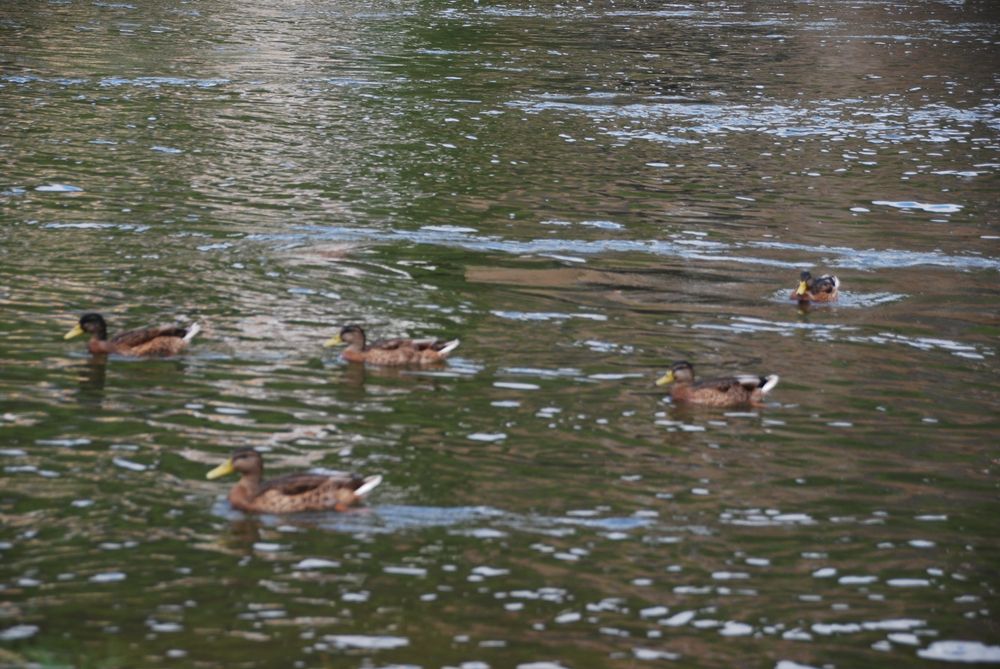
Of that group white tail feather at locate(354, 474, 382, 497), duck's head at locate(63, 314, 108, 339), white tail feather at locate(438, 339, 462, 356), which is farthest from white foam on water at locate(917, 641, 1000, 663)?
duck's head at locate(63, 314, 108, 339)

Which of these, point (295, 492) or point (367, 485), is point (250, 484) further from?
point (367, 485)

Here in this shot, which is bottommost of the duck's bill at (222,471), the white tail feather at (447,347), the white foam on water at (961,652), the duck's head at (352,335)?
the white foam on water at (961,652)

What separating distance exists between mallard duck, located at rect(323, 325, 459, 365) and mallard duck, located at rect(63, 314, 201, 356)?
71.0 inches

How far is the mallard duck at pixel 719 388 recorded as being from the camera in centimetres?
1717

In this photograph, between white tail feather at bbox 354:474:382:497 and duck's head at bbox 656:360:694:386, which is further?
duck's head at bbox 656:360:694:386

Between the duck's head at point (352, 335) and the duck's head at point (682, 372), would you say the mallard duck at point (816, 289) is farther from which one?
the duck's head at point (352, 335)

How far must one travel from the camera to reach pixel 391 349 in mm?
18578

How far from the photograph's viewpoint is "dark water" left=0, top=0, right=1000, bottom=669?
1223 centimetres

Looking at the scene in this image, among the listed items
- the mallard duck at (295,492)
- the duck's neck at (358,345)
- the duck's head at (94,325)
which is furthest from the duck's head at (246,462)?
the duck's head at (94,325)

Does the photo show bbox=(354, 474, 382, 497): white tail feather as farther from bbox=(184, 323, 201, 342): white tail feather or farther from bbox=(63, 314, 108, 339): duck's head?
bbox=(63, 314, 108, 339): duck's head

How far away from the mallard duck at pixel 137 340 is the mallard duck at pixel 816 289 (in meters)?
8.05

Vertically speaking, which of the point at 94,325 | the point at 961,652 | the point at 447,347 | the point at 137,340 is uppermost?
the point at 94,325

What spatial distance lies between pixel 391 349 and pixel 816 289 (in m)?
6.26

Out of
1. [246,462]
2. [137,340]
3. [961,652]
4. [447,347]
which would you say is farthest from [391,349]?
[961,652]
